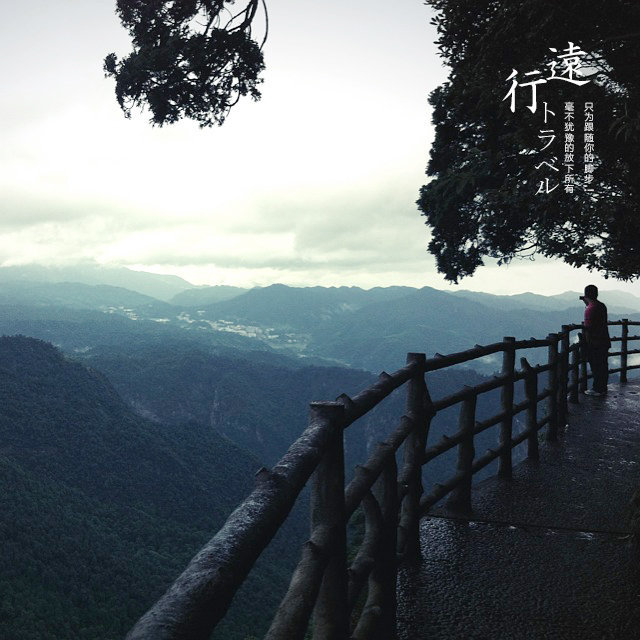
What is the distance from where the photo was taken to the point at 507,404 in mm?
5512

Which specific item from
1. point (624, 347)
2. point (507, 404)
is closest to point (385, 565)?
point (507, 404)

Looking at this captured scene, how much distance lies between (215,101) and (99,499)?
302 ft

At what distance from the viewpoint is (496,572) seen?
3762mm

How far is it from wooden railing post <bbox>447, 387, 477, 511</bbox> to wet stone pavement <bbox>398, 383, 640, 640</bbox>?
129 mm

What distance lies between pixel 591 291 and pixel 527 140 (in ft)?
9.51

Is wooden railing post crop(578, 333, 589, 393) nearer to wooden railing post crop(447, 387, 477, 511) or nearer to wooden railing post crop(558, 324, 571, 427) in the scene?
wooden railing post crop(558, 324, 571, 427)

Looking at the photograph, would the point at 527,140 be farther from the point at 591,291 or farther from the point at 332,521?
the point at 332,521

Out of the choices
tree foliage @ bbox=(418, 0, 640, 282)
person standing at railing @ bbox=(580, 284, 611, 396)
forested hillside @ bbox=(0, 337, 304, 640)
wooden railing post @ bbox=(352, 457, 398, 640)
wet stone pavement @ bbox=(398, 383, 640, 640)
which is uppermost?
tree foliage @ bbox=(418, 0, 640, 282)

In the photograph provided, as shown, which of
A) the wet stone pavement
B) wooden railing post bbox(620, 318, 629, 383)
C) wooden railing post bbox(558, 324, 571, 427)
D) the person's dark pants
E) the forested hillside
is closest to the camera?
the wet stone pavement

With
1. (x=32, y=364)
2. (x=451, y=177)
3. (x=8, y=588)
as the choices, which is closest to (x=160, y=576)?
(x=8, y=588)

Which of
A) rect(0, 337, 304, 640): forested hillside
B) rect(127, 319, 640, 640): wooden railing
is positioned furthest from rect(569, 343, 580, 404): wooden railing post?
rect(0, 337, 304, 640): forested hillside

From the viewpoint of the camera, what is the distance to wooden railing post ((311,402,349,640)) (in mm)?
1998

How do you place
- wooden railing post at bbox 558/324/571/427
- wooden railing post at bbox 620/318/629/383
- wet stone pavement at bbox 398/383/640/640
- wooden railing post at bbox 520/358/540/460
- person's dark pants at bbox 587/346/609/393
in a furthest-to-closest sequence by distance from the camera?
wooden railing post at bbox 620/318/629/383, person's dark pants at bbox 587/346/609/393, wooden railing post at bbox 558/324/571/427, wooden railing post at bbox 520/358/540/460, wet stone pavement at bbox 398/383/640/640

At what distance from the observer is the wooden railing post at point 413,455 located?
3.67 metres
